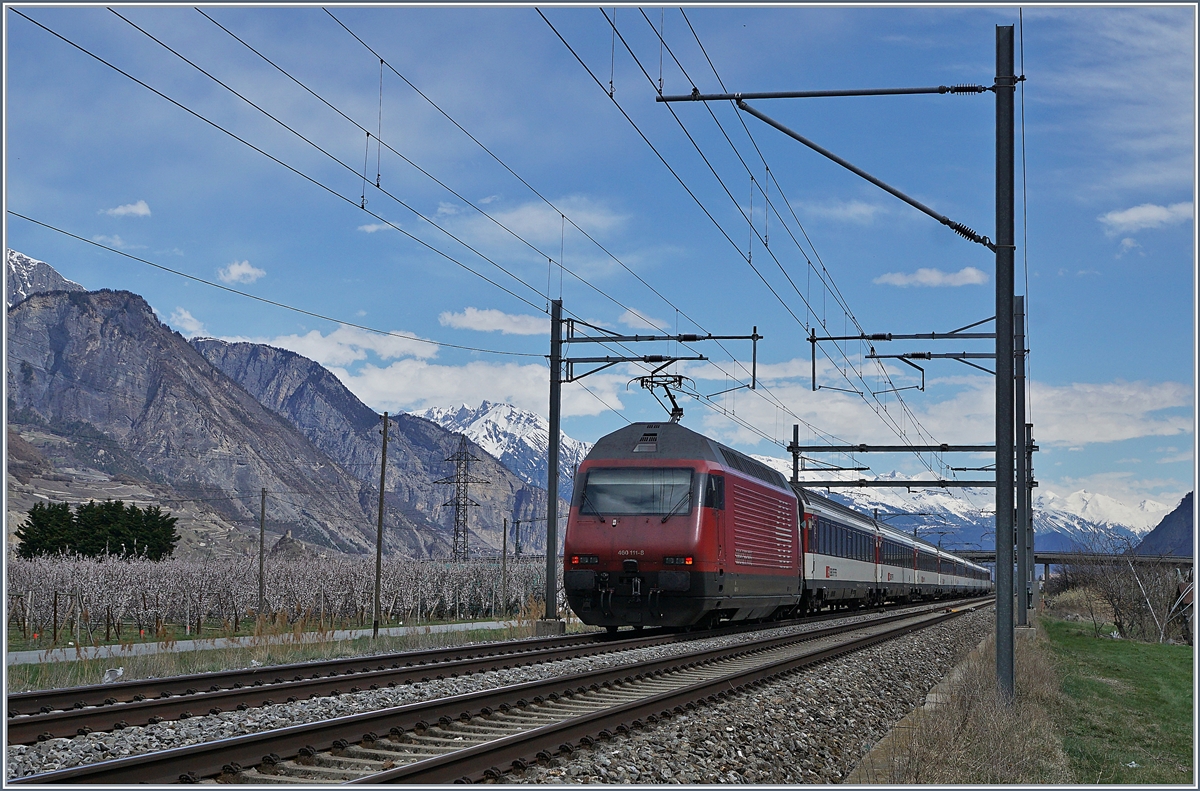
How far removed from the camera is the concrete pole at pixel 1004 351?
44.4 ft

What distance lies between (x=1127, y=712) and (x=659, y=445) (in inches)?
391

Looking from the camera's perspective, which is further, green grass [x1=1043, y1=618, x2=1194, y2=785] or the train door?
the train door

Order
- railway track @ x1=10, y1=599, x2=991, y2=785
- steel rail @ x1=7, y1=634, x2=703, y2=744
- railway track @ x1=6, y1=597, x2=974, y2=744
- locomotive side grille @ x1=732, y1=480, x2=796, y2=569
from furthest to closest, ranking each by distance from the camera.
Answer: locomotive side grille @ x1=732, y1=480, x2=796, y2=569, railway track @ x1=6, y1=597, x2=974, y2=744, steel rail @ x1=7, y1=634, x2=703, y2=744, railway track @ x1=10, y1=599, x2=991, y2=785

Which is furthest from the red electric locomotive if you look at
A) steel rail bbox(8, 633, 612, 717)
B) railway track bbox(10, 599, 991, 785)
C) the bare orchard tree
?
the bare orchard tree

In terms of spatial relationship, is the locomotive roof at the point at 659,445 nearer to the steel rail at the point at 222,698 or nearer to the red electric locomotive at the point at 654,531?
the red electric locomotive at the point at 654,531

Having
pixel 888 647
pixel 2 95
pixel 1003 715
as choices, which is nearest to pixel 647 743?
pixel 1003 715

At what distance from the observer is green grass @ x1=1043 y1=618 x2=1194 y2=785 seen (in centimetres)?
1372

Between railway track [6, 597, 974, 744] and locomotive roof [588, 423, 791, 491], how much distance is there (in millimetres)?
4985

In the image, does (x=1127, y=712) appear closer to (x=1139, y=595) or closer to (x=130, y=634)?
(x=1139, y=595)

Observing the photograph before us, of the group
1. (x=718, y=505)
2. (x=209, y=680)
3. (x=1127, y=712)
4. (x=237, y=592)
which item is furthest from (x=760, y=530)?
(x=237, y=592)

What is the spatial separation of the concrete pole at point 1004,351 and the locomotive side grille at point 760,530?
10047 mm

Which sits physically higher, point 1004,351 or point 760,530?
point 1004,351

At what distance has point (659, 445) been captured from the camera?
23094 mm

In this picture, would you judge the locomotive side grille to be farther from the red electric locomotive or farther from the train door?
the train door
